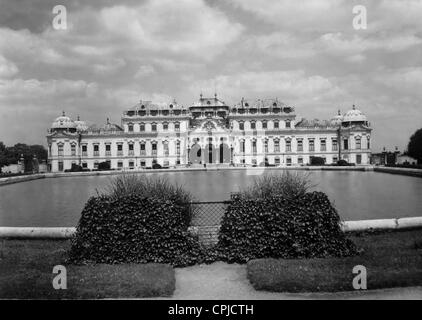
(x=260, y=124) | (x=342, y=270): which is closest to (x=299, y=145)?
(x=260, y=124)

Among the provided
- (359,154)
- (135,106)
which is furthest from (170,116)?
(359,154)

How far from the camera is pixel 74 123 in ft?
325

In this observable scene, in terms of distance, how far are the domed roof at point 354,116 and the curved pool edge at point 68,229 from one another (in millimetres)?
86276

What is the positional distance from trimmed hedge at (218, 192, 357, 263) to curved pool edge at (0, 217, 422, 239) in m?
2.16

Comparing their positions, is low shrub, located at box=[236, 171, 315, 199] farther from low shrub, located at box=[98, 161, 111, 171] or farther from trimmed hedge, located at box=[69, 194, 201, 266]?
low shrub, located at box=[98, 161, 111, 171]

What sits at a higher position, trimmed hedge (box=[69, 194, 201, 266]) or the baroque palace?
the baroque palace

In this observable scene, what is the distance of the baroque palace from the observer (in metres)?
90.2

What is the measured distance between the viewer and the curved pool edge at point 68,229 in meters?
12.4

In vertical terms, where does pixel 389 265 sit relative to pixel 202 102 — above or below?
below

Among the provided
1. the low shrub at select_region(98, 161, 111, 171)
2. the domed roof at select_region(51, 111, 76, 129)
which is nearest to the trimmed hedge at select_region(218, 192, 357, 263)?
the low shrub at select_region(98, 161, 111, 171)

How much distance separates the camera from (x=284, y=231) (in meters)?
10.2

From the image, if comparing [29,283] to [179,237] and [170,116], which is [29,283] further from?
[170,116]

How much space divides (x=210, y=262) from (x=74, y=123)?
311 ft

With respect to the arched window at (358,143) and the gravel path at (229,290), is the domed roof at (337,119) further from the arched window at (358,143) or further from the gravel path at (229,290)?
the gravel path at (229,290)
